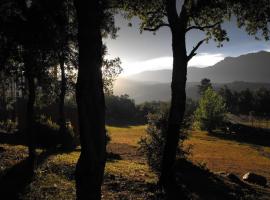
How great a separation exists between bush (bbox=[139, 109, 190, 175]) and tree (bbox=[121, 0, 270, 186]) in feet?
16.6

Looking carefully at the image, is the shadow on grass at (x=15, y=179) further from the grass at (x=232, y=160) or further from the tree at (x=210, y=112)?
the tree at (x=210, y=112)

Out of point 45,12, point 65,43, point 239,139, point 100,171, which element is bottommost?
point 239,139

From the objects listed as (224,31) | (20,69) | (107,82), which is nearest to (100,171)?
(224,31)

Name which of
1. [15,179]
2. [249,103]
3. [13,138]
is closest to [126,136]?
[13,138]

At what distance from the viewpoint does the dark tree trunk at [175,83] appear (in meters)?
14.7

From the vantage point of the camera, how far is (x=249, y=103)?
16688cm

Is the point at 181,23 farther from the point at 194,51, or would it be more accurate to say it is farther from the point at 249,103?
the point at 249,103

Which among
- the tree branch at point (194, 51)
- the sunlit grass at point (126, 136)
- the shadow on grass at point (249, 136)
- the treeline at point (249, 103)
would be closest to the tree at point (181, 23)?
the tree branch at point (194, 51)

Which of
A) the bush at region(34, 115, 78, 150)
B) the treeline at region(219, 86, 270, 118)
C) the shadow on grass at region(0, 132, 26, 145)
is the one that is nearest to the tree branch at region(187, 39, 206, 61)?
the bush at region(34, 115, 78, 150)

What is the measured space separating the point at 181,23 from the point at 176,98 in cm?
306

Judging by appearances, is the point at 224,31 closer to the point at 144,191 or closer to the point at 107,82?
the point at 144,191

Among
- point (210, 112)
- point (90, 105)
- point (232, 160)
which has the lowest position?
point (232, 160)

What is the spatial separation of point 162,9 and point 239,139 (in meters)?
72.6

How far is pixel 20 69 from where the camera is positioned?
18656mm
